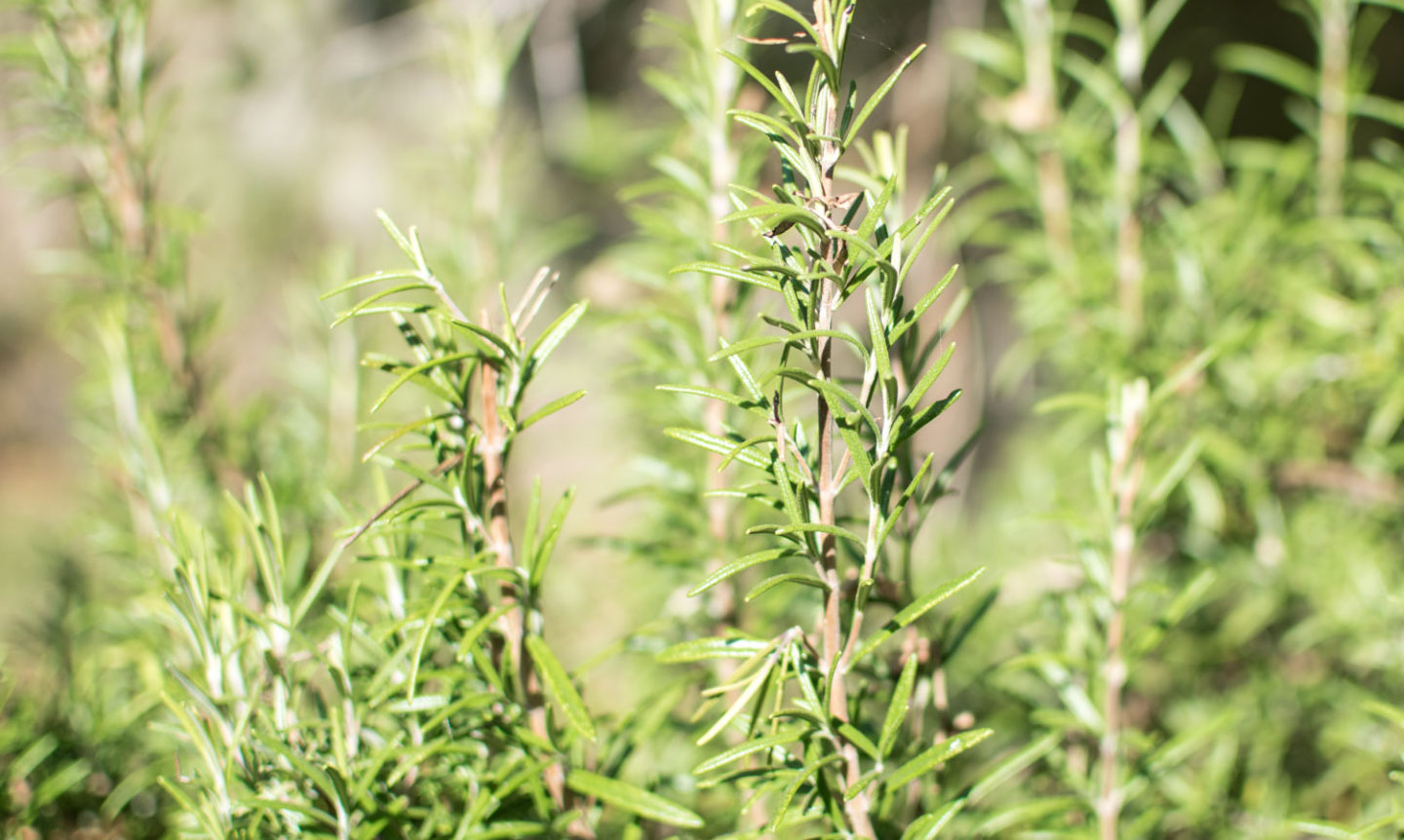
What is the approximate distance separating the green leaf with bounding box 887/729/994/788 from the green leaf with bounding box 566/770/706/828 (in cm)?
7

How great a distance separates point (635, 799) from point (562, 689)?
5 cm

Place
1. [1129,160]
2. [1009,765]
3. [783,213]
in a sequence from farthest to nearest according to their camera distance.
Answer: [1129,160], [1009,765], [783,213]

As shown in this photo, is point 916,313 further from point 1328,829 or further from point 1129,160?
point 1129,160

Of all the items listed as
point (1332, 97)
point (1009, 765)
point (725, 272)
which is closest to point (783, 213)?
point (725, 272)

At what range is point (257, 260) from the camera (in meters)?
2.77

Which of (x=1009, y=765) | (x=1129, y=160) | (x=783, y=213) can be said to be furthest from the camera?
(x=1129, y=160)

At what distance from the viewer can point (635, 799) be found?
306mm

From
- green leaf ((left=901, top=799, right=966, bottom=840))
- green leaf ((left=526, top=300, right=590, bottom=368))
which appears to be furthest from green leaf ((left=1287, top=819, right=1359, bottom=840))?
green leaf ((left=526, top=300, right=590, bottom=368))

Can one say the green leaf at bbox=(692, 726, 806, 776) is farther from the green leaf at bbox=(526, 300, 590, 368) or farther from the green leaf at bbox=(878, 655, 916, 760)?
the green leaf at bbox=(526, 300, 590, 368)

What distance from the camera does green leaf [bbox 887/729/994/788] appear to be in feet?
0.93

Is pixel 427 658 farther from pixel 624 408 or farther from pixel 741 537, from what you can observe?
pixel 624 408

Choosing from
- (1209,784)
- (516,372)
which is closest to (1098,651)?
(1209,784)

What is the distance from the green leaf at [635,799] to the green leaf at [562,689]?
3 centimetres

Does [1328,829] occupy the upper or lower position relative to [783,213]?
lower
